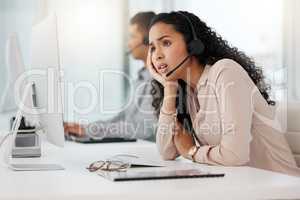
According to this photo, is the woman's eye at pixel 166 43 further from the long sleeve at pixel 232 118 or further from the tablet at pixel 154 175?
the tablet at pixel 154 175

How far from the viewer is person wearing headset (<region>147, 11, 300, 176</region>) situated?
192cm

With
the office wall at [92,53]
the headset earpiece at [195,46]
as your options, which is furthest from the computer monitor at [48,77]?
the office wall at [92,53]

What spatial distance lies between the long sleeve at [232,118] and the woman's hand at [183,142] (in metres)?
0.13

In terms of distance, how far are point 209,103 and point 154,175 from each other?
2.09ft

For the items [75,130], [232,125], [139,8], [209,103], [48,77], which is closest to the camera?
[48,77]

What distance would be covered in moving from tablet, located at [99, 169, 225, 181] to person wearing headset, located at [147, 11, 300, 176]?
312 mm

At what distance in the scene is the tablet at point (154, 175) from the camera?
147 centimetres

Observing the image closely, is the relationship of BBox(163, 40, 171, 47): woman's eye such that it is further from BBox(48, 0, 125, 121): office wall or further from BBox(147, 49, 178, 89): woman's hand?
BBox(48, 0, 125, 121): office wall

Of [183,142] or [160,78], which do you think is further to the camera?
[160,78]

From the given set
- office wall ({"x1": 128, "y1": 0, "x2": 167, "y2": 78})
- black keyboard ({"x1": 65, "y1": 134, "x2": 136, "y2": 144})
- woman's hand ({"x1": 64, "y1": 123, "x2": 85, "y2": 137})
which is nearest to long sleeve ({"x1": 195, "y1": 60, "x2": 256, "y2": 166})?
black keyboard ({"x1": 65, "y1": 134, "x2": 136, "y2": 144})

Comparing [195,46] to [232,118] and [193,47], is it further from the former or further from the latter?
A: [232,118]

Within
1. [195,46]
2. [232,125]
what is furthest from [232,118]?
[195,46]

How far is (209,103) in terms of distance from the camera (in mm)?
2094

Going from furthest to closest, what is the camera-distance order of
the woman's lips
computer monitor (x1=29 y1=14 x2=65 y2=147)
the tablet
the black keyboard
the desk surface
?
the black keyboard
the woman's lips
computer monitor (x1=29 y1=14 x2=65 y2=147)
the tablet
the desk surface
